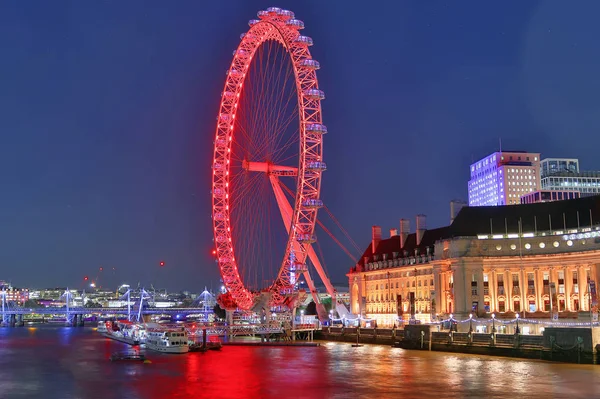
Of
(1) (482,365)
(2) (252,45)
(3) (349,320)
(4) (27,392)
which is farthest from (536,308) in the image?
(4) (27,392)

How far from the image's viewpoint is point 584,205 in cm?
9969

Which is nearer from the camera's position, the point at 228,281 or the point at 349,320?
the point at 228,281

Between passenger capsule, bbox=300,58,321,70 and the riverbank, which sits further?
passenger capsule, bbox=300,58,321,70

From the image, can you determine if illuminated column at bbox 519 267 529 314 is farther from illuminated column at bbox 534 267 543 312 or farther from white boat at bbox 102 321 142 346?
white boat at bbox 102 321 142 346

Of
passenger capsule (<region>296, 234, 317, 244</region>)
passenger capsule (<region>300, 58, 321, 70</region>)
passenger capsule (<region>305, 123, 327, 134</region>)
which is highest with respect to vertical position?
passenger capsule (<region>300, 58, 321, 70</region>)

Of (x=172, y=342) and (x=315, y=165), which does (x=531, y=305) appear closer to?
(x=315, y=165)

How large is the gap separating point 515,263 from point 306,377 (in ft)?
173

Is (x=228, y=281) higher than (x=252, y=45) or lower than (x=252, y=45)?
lower

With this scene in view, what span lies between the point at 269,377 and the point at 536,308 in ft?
175

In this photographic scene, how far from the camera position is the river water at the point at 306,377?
160 ft

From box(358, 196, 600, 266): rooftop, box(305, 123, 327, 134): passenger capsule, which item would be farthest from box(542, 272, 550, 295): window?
box(305, 123, 327, 134): passenger capsule

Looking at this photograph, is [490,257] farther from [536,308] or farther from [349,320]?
[349,320]

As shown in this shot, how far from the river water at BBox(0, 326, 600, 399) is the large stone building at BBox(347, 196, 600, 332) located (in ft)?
76.8

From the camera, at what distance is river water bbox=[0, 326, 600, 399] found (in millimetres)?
48906
